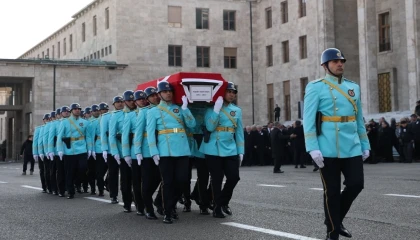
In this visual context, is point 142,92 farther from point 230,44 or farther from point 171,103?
point 230,44

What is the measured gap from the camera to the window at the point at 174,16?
55219 millimetres

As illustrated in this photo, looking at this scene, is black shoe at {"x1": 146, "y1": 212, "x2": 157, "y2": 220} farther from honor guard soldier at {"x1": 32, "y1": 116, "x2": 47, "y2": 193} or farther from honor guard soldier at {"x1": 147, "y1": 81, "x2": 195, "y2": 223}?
honor guard soldier at {"x1": 32, "y1": 116, "x2": 47, "y2": 193}

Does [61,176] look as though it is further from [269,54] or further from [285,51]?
[269,54]

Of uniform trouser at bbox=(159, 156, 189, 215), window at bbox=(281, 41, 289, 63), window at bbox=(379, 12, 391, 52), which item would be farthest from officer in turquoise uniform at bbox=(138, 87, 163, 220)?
window at bbox=(281, 41, 289, 63)

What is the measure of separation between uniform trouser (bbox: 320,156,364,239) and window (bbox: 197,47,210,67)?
4915cm

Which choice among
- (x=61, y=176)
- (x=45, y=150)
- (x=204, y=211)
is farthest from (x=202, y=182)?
(x=45, y=150)

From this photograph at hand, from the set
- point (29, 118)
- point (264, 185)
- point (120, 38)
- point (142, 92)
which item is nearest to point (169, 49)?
point (120, 38)

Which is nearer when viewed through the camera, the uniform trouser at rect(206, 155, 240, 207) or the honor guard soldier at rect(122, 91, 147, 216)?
the uniform trouser at rect(206, 155, 240, 207)

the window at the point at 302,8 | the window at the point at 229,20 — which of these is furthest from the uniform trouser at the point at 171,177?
the window at the point at 229,20

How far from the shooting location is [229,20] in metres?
57.8

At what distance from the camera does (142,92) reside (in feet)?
39.2

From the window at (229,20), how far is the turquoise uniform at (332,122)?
165 feet

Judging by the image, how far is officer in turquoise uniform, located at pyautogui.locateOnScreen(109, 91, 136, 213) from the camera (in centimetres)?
1226

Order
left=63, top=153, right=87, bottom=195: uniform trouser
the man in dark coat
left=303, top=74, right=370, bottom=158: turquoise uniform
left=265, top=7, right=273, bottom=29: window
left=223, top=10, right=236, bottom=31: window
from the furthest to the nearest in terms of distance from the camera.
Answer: left=223, top=10, right=236, bottom=31: window < left=265, top=7, right=273, bottom=29: window < the man in dark coat < left=63, top=153, right=87, bottom=195: uniform trouser < left=303, top=74, right=370, bottom=158: turquoise uniform
